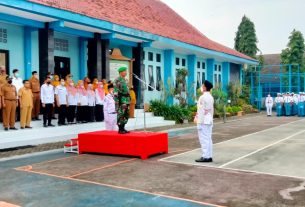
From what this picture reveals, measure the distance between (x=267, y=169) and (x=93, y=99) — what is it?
7817 mm

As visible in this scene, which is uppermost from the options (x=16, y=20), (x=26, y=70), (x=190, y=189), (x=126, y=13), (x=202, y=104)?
(x=126, y=13)

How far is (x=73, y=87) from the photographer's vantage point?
12867mm

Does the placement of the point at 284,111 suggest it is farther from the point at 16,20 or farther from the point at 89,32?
the point at 16,20

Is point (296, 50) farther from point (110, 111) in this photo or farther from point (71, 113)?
point (110, 111)

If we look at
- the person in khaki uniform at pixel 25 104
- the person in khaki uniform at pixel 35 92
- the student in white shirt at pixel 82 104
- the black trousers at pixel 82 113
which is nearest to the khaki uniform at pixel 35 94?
the person in khaki uniform at pixel 35 92

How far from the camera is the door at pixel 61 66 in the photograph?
15.2 metres

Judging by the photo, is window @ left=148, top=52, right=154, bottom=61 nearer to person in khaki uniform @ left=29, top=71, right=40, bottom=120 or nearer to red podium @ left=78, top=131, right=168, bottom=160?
person in khaki uniform @ left=29, top=71, right=40, bottom=120

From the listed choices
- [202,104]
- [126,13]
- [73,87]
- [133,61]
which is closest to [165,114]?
[133,61]

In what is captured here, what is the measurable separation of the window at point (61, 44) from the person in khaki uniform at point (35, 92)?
10.1 ft

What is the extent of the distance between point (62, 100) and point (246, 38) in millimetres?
33341

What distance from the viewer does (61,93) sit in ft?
40.6

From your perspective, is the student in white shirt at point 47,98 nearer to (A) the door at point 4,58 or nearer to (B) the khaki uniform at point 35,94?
(B) the khaki uniform at point 35,94

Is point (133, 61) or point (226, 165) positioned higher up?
point (133, 61)

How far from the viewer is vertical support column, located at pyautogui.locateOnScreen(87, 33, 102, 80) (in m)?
15.5
